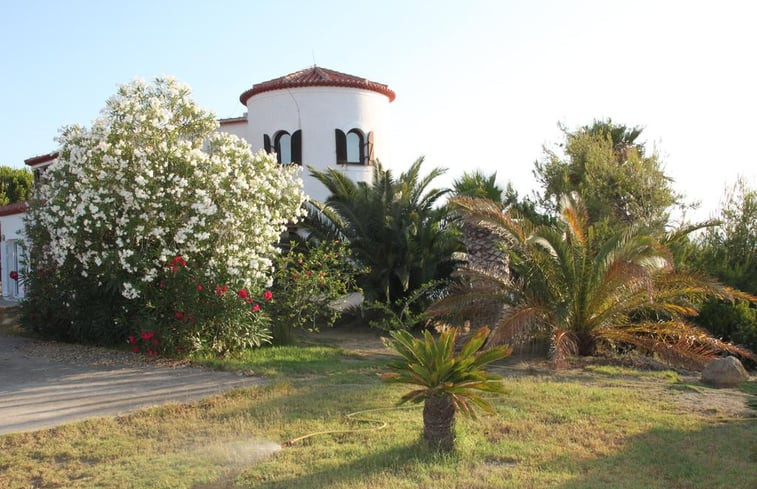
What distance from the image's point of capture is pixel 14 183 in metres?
42.5

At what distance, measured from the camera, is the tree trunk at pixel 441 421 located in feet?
19.9

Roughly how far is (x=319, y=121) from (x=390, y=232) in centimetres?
560

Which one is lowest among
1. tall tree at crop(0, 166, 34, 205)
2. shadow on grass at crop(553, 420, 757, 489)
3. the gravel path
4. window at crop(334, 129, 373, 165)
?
shadow on grass at crop(553, 420, 757, 489)

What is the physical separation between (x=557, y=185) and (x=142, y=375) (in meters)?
13.6

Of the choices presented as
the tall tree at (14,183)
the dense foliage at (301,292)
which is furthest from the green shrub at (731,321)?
the tall tree at (14,183)

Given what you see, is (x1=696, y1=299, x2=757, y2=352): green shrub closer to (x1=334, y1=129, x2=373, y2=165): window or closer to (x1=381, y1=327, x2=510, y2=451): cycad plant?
(x1=381, y1=327, x2=510, y2=451): cycad plant

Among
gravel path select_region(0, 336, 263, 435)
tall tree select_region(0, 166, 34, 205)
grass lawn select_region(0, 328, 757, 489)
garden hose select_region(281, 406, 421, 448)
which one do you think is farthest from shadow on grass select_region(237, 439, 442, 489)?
tall tree select_region(0, 166, 34, 205)

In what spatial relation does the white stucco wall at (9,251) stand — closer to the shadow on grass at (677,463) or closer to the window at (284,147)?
the window at (284,147)

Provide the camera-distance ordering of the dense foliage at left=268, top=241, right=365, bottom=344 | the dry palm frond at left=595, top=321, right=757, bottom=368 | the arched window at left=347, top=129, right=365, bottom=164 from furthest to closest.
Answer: the arched window at left=347, top=129, right=365, bottom=164
the dense foliage at left=268, top=241, right=365, bottom=344
the dry palm frond at left=595, top=321, right=757, bottom=368

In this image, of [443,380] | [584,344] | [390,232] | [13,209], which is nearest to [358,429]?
[443,380]

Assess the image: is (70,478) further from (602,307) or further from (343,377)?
(602,307)

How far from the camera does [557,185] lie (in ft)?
66.3

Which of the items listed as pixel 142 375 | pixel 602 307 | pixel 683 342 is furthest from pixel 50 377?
pixel 683 342

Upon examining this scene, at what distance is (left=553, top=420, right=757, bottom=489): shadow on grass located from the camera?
5523 mm
